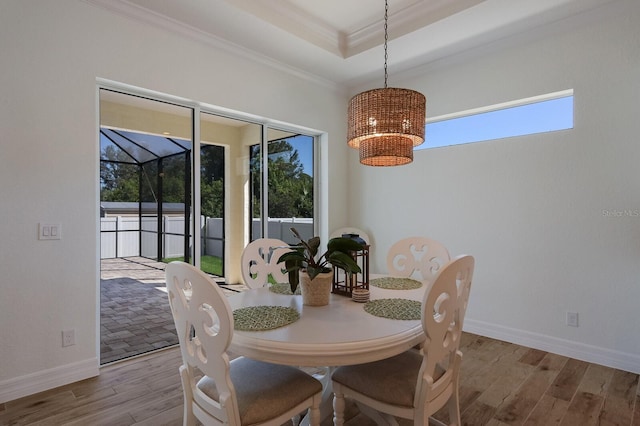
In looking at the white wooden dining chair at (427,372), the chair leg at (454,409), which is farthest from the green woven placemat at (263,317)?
the chair leg at (454,409)

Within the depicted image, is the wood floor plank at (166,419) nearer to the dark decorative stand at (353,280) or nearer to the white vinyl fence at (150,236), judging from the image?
the dark decorative stand at (353,280)

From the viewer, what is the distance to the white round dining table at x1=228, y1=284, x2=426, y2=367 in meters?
1.28

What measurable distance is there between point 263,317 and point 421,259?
4.56 ft

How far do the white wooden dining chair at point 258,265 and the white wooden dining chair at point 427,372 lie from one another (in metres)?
1.01

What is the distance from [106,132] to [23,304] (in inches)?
53.0

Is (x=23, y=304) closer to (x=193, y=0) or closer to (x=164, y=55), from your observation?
(x=164, y=55)

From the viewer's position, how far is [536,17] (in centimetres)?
282

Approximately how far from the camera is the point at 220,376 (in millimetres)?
1239

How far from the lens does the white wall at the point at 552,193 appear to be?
264cm

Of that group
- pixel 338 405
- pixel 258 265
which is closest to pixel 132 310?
pixel 258 265

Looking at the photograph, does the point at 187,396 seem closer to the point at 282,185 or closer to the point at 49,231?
the point at 49,231

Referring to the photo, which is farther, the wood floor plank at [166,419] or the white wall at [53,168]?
the white wall at [53,168]

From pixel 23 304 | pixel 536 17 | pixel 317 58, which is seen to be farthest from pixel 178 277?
pixel 536 17

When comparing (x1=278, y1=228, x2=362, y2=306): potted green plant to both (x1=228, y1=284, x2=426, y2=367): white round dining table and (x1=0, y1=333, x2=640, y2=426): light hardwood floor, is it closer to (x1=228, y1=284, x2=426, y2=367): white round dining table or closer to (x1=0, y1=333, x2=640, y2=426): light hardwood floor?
(x1=228, y1=284, x2=426, y2=367): white round dining table
